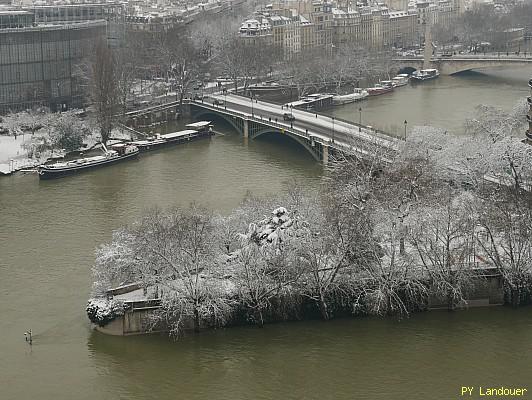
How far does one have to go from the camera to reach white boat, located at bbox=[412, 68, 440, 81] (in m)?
60.3

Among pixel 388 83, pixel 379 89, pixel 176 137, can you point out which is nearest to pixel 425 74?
pixel 388 83

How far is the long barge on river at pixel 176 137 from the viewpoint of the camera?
39688mm

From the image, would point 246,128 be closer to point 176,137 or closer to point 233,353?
point 176,137

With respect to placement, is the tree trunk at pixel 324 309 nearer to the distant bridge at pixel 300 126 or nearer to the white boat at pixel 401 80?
the distant bridge at pixel 300 126

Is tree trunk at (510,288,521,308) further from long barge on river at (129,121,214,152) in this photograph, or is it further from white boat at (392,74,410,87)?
white boat at (392,74,410,87)

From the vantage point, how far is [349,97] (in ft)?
170

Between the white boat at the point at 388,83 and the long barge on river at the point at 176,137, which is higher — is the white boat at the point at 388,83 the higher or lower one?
the higher one

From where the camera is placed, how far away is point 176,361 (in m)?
18.8

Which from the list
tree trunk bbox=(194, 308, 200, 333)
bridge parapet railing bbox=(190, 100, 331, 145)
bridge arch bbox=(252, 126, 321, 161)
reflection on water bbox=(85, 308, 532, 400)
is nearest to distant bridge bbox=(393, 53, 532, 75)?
bridge parapet railing bbox=(190, 100, 331, 145)

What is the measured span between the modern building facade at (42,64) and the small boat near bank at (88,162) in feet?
28.5

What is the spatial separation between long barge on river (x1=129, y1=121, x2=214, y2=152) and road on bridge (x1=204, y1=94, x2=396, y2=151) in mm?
2247

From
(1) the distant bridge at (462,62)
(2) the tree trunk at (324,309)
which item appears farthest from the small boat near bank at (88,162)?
(1) the distant bridge at (462,62)

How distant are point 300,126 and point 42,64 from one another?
1441 cm

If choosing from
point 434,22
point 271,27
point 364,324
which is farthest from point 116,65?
point 434,22
